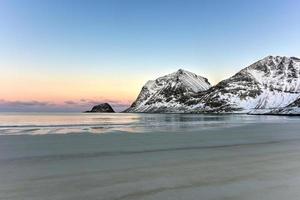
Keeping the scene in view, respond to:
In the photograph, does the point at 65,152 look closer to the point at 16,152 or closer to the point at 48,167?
the point at 16,152

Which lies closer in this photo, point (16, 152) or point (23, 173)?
point (23, 173)

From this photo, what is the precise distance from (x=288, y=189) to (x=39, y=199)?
28.1ft

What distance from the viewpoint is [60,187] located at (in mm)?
11992

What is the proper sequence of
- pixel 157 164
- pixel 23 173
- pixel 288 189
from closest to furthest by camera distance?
pixel 288 189, pixel 23 173, pixel 157 164

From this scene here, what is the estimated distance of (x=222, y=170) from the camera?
15523mm

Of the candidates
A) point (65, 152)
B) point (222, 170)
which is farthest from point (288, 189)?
point (65, 152)

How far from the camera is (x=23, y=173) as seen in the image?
581 inches

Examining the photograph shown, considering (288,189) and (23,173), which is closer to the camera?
(288,189)

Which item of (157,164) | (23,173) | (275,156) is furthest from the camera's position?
→ (275,156)

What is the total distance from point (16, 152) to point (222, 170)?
46.0ft

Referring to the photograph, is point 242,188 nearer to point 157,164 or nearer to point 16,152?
point 157,164

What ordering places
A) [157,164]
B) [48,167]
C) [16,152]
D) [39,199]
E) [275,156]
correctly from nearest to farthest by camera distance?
[39,199] → [48,167] → [157,164] → [275,156] → [16,152]

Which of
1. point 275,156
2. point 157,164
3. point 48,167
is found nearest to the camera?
point 48,167

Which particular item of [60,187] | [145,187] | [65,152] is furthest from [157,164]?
[65,152]
